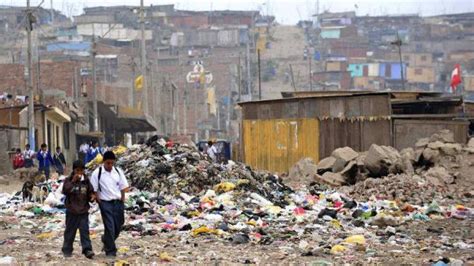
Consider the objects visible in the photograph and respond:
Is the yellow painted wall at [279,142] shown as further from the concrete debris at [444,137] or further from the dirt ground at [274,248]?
the dirt ground at [274,248]

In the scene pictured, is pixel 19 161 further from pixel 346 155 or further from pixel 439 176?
pixel 439 176

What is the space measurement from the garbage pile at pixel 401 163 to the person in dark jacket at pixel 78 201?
41.6ft

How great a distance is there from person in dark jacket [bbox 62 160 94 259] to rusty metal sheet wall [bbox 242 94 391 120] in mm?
Answer: 16797

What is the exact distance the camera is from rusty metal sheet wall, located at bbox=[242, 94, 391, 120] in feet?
92.3

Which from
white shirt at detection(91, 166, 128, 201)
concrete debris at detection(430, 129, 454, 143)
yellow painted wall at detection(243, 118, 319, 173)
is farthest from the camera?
yellow painted wall at detection(243, 118, 319, 173)

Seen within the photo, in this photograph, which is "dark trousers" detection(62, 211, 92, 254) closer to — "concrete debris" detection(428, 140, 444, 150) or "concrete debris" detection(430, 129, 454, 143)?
"concrete debris" detection(428, 140, 444, 150)

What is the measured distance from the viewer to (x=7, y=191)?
24.4m

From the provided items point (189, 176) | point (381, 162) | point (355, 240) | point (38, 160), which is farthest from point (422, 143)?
point (355, 240)

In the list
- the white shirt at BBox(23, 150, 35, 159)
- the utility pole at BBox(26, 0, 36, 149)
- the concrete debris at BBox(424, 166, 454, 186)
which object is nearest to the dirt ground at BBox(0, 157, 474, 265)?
the concrete debris at BBox(424, 166, 454, 186)

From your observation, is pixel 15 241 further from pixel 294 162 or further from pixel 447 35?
pixel 447 35

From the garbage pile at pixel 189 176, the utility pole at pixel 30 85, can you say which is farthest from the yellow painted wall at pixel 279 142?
the garbage pile at pixel 189 176

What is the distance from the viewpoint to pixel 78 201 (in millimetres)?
12000

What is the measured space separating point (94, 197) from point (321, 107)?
18.1m

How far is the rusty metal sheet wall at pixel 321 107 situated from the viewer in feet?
92.3
